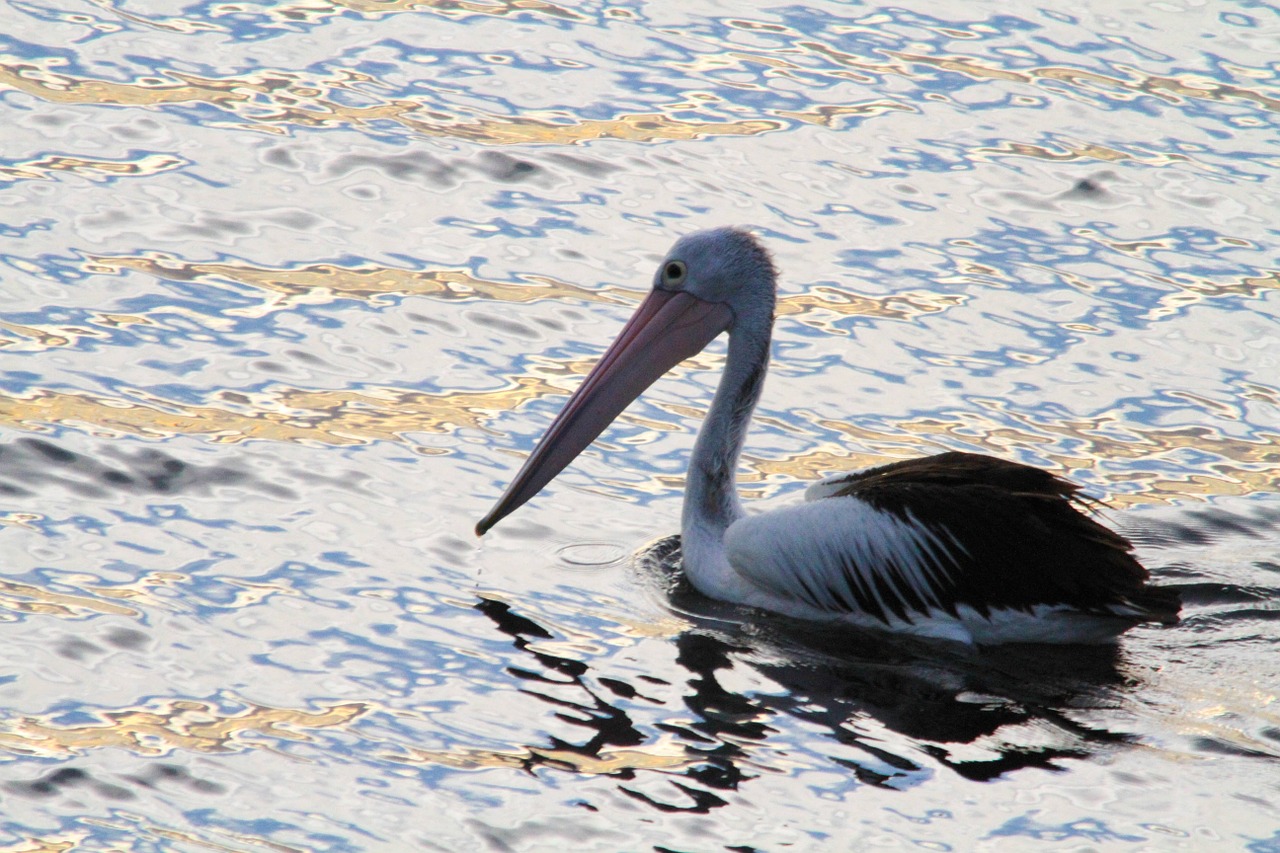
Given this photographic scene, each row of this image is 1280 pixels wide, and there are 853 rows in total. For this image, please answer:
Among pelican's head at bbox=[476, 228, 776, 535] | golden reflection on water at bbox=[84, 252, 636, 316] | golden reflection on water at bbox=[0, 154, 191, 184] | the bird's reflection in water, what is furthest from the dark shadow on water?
golden reflection on water at bbox=[0, 154, 191, 184]

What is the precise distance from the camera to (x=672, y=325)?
6805 mm

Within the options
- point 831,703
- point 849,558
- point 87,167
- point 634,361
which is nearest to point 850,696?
point 831,703

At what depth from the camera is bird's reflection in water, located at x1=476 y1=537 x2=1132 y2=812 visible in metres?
5.13

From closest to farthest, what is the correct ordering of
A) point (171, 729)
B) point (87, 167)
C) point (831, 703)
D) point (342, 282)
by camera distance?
point (171, 729), point (831, 703), point (342, 282), point (87, 167)

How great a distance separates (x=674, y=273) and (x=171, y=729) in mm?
2606

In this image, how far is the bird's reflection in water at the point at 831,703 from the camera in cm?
513

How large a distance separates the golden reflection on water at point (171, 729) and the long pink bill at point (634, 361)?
161 centimetres

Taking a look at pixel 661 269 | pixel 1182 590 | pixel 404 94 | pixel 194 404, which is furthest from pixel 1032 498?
pixel 404 94

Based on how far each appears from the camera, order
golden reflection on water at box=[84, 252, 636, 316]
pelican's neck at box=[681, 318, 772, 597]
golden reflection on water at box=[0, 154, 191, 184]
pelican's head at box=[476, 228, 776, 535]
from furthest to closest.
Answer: golden reflection on water at box=[0, 154, 191, 184] < golden reflection on water at box=[84, 252, 636, 316] < pelican's head at box=[476, 228, 776, 535] < pelican's neck at box=[681, 318, 772, 597]

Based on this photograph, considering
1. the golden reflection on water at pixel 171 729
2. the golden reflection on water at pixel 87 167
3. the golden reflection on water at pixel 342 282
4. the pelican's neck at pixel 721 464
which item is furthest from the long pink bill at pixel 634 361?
the golden reflection on water at pixel 87 167

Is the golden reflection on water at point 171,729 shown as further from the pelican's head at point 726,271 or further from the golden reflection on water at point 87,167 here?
the golden reflection on water at point 87,167

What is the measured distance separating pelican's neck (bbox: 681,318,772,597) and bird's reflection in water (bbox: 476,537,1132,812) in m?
0.17

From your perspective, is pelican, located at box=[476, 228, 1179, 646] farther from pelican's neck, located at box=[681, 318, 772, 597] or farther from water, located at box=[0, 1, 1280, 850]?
water, located at box=[0, 1, 1280, 850]

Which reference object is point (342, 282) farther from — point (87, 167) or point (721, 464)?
point (721, 464)
